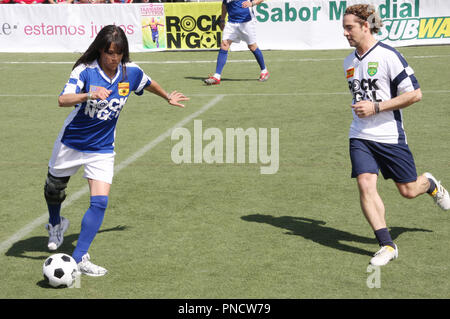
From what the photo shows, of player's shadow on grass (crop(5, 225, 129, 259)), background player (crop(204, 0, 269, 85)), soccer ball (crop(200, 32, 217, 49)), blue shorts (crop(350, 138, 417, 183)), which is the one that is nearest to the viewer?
blue shorts (crop(350, 138, 417, 183))

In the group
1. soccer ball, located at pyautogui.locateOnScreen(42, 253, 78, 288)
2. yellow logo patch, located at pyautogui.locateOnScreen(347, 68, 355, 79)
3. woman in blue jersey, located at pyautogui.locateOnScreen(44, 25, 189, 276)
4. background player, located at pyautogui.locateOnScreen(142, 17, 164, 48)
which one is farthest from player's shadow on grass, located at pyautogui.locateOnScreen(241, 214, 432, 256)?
background player, located at pyautogui.locateOnScreen(142, 17, 164, 48)

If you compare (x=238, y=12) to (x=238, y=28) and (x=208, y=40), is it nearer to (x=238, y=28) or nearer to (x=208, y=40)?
(x=238, y=28)

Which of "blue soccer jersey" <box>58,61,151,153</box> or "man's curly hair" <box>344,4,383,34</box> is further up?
"man's curly hair" <box>344,4,383,34</box>

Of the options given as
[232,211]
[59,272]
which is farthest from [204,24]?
[59,272]

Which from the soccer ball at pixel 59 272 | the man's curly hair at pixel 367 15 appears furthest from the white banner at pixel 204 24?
the soccer ball at pixel 59 272

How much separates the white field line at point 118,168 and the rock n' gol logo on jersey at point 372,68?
141 inches

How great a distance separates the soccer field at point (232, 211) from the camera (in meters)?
5.79

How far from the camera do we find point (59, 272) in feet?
18.5

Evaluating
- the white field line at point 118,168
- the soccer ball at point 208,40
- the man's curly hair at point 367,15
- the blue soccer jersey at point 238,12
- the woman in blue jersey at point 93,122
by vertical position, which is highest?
the man's curly hair at point 367,15

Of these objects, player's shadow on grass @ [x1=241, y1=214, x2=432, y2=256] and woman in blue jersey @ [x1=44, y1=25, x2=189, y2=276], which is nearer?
woman in blue jersey @ [x1=44, y1=25, x2=189, y2=276]

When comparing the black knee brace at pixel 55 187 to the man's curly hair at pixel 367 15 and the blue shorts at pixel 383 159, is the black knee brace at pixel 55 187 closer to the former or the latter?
the blue shorts at pixel 383 159

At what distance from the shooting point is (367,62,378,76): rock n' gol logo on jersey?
6.23 metres

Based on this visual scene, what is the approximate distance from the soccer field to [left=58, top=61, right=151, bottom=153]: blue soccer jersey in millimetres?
1018

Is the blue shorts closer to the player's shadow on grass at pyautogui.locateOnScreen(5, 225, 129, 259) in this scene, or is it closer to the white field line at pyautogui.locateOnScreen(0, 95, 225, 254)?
the player's shadow on grass at pyautogui.locateOnScreen(5, 225, 129, 259)
